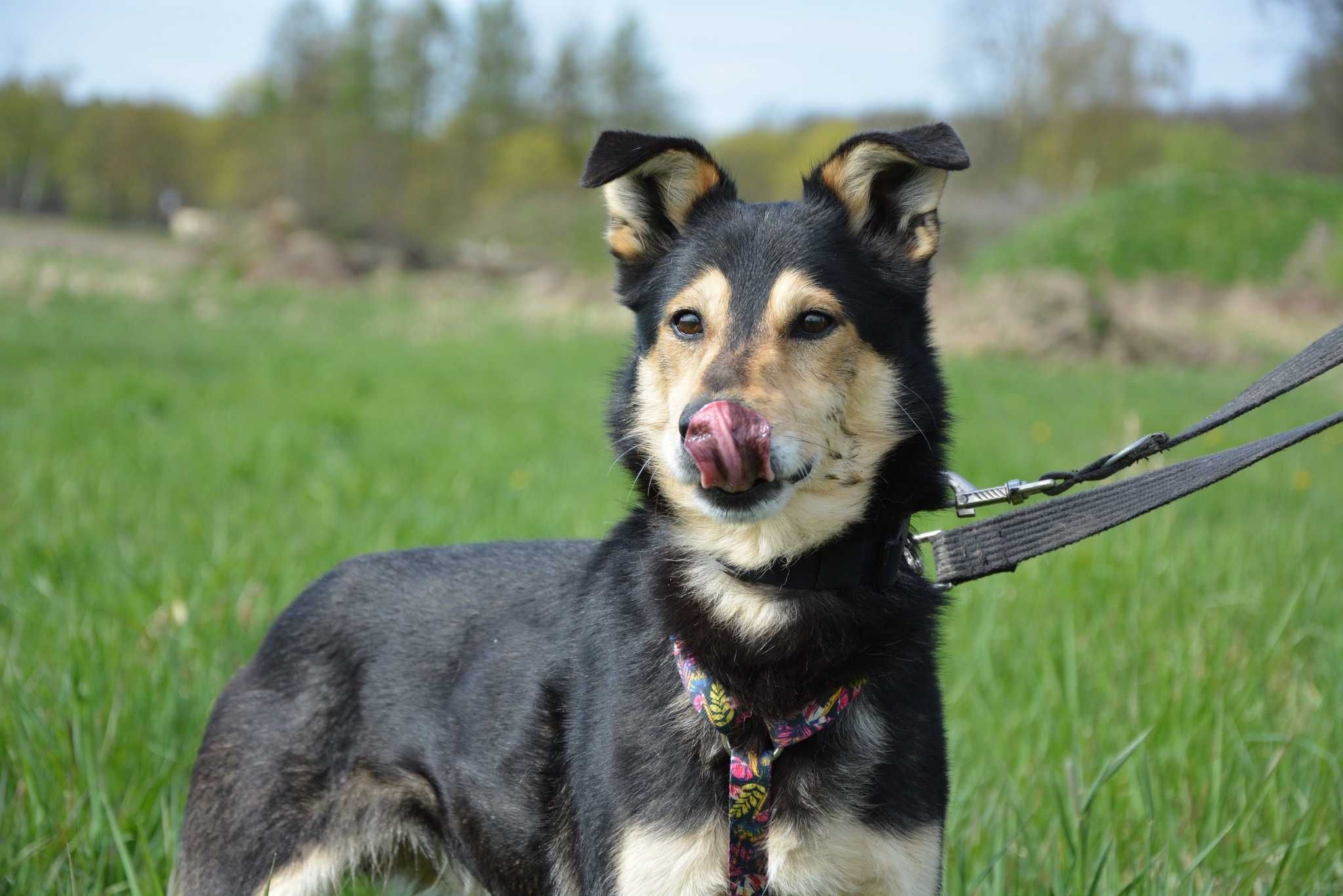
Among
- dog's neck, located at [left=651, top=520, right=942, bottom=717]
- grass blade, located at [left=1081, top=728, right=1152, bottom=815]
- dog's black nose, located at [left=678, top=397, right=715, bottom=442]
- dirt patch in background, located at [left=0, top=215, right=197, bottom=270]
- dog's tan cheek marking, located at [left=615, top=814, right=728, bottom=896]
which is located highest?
dog's black nose, located at [left=678, top=397, right=715, bottom=442]

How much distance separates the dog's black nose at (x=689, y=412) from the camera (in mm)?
2021

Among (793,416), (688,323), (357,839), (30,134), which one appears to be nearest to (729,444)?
(793,416)

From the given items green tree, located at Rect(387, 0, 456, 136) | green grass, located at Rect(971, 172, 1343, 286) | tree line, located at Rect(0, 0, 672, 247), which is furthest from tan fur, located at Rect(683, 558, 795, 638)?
green tree, located at Rect(387, 0, 456, 136)

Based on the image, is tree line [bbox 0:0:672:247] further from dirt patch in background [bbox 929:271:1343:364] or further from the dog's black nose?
the dog's black nose

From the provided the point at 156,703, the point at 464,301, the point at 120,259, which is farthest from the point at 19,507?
the point at 120,259

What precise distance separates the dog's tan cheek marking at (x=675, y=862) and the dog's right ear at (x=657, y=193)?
4.57ft

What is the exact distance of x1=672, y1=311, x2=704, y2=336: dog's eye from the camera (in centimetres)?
242

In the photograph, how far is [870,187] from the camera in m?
2.59

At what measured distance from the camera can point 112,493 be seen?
6.00m

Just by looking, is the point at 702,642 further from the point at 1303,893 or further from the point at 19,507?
the point at 19,507

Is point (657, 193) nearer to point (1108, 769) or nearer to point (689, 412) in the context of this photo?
point (689, 412)

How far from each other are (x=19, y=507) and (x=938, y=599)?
17.4 feet

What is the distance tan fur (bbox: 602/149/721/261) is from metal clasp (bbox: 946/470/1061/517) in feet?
3.06

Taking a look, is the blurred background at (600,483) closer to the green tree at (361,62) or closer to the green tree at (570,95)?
the green tree at (361,62)
